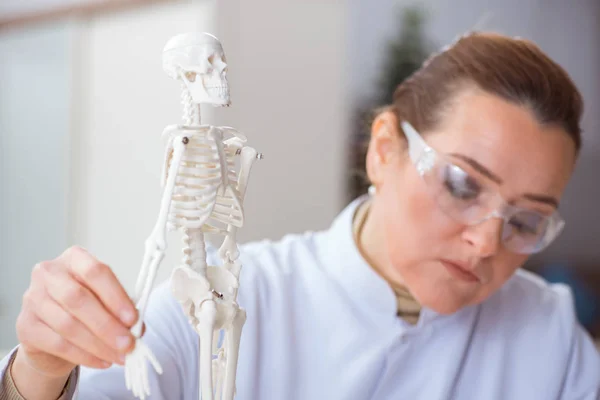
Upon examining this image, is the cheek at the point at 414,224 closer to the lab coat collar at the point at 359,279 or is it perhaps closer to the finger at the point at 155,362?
the lab coat collar at the point at 359,279

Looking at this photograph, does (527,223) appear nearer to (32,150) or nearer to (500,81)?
(500,81)

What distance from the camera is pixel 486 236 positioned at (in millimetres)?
932

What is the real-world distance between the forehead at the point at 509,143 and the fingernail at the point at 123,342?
0.57 metres

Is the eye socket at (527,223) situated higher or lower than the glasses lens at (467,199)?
lower

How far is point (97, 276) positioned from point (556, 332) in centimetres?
91

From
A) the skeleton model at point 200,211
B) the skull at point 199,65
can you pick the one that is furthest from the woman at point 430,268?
the skull at point 199,65

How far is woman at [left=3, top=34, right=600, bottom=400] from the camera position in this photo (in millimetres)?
923

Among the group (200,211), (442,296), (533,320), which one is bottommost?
(533,320)

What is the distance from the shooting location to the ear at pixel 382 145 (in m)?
1.04

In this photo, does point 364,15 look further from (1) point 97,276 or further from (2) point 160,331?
(1) point 97,276

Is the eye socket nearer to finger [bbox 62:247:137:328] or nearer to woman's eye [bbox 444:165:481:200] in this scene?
woman's eye [bbox 444:165:481:200]

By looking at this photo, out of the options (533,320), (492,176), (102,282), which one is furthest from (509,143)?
(102,282)

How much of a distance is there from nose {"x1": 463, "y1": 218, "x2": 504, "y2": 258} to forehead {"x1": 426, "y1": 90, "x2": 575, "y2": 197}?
0.17ft

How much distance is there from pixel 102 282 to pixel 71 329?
0.05m
